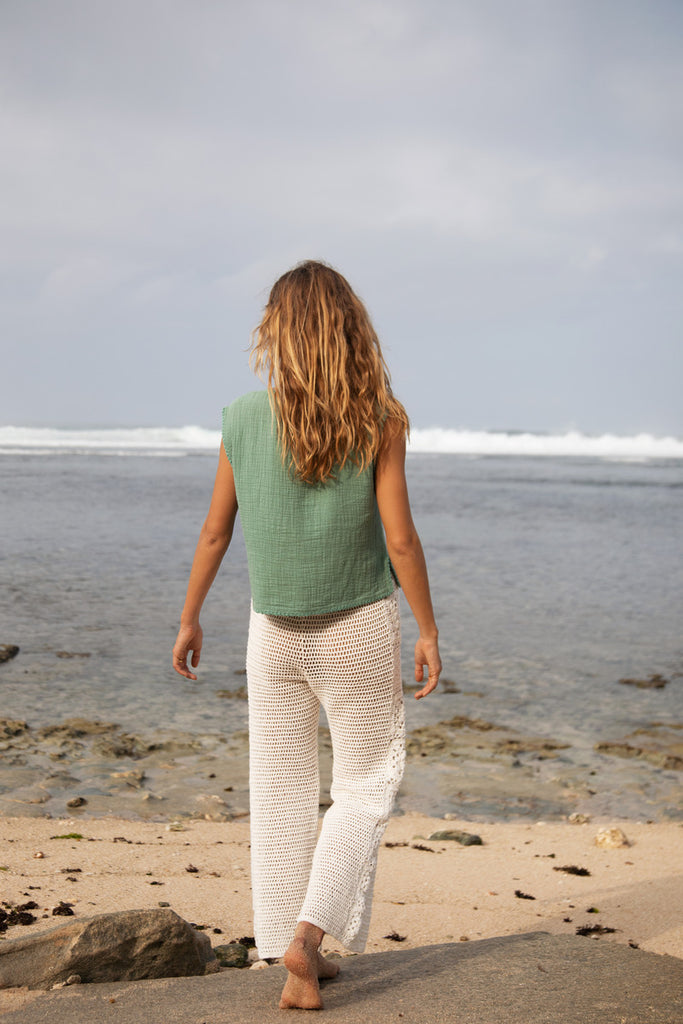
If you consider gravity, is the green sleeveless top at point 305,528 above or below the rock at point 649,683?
above

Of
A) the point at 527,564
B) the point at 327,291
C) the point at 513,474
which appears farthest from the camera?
the point at 513,474

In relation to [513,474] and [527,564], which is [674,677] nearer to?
[527,564]

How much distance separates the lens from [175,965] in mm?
2822

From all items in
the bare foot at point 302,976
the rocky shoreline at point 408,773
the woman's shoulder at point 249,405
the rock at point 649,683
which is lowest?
the rocky shoreline at point 408,773

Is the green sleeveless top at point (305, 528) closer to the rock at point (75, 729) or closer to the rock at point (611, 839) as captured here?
the rock at point (611, 839)

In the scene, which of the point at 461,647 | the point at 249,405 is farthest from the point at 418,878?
the point at 461,647

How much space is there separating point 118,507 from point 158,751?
11276 millimetres

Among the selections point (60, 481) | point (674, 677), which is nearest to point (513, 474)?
point (60, 481)

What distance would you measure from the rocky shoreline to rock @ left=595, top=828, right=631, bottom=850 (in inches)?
15.2

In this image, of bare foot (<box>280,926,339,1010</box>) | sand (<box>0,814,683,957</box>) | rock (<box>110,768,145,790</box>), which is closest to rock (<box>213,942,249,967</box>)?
sand (<box>0,814,683,957</box>)

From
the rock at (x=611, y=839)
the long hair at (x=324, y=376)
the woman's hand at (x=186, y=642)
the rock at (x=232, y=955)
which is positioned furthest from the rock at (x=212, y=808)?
the long hair at (x=324, y=376)

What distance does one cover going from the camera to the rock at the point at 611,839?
4.28 m

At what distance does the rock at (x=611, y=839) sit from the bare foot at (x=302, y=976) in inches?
88.5

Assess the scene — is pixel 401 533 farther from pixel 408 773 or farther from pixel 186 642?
pixel 408 773
